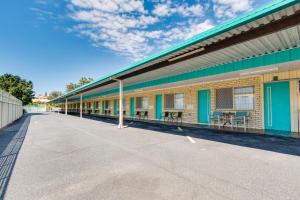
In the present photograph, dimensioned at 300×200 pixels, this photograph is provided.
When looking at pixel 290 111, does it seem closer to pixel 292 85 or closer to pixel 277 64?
A: pixel 292 85

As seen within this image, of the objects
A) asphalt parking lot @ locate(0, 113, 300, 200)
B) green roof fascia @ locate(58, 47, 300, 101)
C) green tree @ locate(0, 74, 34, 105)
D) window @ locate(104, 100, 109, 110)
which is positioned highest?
green tree @ locate(0, 74, 34, 105)

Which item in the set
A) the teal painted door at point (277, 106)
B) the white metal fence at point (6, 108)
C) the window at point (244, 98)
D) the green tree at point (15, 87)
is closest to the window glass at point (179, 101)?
the window at point (244, 98)

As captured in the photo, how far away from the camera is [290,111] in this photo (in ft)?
24.6

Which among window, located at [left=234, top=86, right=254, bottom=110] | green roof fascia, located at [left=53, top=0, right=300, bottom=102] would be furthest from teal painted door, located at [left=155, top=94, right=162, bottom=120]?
green roof fascia, located at [left=53, top=0, right=300, bottom=102]

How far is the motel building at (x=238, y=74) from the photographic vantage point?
155 inches

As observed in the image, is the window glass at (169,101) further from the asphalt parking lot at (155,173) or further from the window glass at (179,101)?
the asphalt parking lot at (155,173)

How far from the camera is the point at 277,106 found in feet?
25.9

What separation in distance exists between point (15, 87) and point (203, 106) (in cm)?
4157

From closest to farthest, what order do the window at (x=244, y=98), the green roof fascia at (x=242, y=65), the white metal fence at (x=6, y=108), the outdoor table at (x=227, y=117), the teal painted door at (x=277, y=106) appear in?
the green roof fascia at (x=242, y=65), the teal painted door at (x=277, y=106), the window at (x=244, y=98), the outdoor table at (x=227, y=117), the white metal fence at (x=6, y=108)

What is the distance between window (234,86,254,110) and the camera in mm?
8953

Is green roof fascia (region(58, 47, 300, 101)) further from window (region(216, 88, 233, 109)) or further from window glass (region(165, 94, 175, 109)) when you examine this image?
window glass (region(165, 94, 175, 109))

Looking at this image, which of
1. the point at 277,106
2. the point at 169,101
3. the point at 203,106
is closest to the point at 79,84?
the point at 169,101

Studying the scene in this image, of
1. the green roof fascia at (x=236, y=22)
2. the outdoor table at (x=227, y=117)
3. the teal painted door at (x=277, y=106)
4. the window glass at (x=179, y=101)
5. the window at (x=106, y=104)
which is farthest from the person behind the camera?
the window at (x=106, y=104)

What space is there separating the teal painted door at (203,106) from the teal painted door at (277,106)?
3.28m
